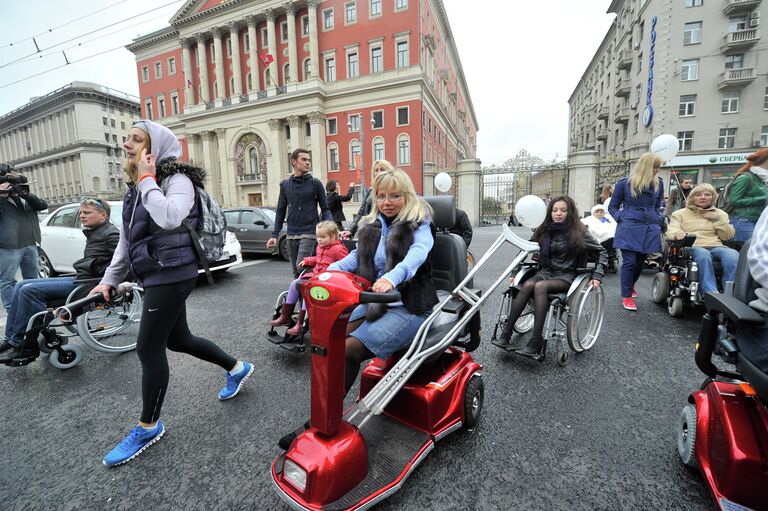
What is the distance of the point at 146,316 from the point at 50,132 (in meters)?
97.8

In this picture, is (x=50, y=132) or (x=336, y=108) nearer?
(x=336, y=108)

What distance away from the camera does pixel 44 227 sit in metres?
7.23

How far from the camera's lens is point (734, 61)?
2591 centimetres

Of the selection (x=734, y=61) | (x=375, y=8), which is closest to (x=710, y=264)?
(x=734, y=61)

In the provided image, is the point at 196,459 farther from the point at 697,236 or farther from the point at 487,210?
the point at 487,210

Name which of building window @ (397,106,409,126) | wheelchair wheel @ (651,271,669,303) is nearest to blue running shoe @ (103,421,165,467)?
wheelchair wheel @ (651,271,669,303)

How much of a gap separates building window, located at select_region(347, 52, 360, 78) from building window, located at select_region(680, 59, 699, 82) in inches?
1031

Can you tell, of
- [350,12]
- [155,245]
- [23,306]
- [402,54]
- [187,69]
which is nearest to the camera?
[155,245]

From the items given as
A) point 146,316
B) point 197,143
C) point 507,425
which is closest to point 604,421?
point 507,425

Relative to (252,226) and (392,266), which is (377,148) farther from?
(392,266)

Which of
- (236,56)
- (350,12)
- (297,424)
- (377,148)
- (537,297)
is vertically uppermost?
(350,12)

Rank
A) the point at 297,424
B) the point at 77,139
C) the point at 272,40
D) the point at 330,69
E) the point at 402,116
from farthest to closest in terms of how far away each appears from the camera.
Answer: the point at 77,139
the point at 272,40
the point at 330,69
the point at 402,116
the point at 297,424

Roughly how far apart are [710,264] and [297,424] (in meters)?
4.79

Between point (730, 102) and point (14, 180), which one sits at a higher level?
point (730, 102)
